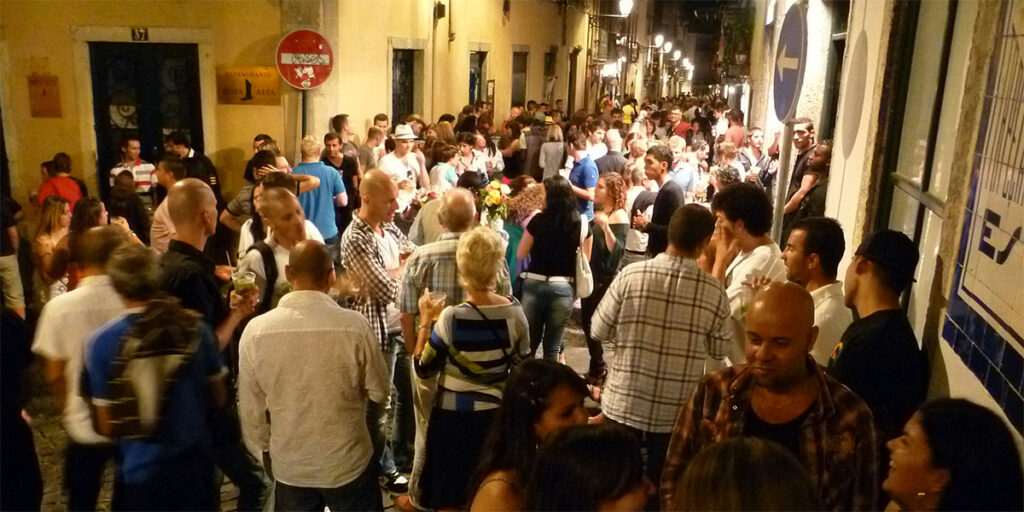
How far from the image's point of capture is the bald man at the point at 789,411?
2480 millimetres

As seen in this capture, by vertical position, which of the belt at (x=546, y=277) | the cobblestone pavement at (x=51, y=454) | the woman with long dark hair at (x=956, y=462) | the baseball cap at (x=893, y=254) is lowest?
the cobblestone pavement at (x=51, y=454)

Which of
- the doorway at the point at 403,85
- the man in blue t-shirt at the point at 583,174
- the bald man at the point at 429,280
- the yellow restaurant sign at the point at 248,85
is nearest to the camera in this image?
the bald man at the point at 429,280

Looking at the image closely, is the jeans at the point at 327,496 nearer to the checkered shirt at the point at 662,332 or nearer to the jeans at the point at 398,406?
the jeans at the point at 398,406

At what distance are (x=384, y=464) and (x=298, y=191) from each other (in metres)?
3.38

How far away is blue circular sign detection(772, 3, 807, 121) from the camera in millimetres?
4082

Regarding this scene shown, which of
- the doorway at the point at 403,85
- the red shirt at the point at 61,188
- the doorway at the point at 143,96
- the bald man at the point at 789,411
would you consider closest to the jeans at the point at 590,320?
the bald man at the point at 789,411

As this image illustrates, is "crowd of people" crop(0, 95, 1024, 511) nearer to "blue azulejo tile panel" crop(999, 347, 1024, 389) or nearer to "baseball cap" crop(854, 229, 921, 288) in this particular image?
"baseball cap" crop(854, 229, 921, 288)

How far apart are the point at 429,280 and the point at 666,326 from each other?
1434mm

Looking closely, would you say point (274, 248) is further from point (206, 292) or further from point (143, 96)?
point (143, 96)

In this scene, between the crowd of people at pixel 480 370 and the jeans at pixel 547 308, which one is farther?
the jeans at pixel 547 308

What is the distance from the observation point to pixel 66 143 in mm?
10023

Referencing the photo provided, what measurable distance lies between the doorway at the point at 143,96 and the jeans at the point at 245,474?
7975mm

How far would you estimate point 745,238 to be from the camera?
4.17m

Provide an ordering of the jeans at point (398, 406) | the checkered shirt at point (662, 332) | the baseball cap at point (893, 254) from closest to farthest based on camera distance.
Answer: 1. the baseball cap at point (893, 254)
2. the checkered shirt at point (662, 332)
3. the jeans at point (398, 406)
